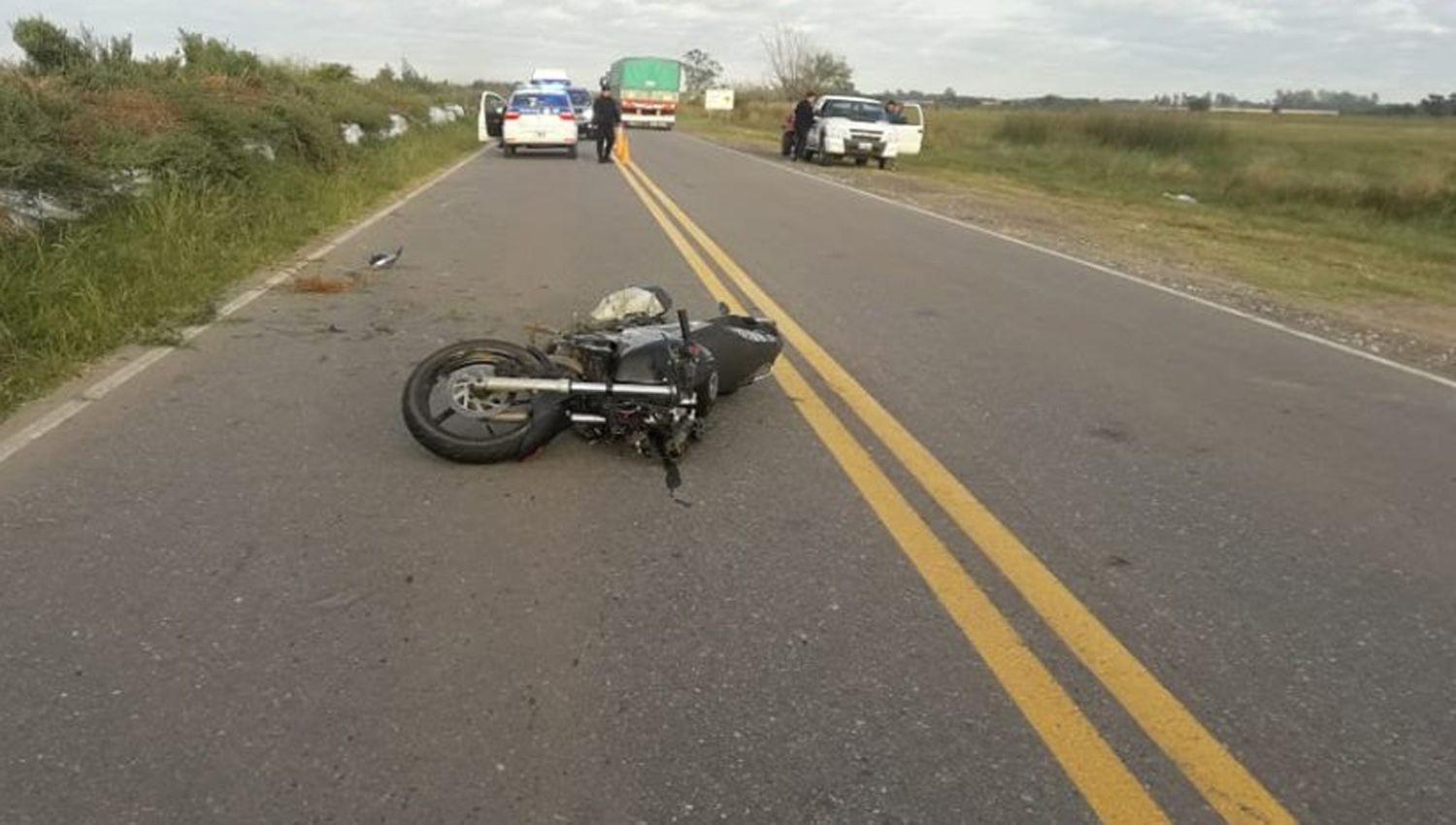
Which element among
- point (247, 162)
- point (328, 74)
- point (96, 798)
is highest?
point (328, 74)

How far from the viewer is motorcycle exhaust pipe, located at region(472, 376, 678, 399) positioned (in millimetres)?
4980

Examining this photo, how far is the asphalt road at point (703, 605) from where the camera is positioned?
2.89m

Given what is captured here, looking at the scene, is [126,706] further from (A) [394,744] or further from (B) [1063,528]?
(B) [1063,528]

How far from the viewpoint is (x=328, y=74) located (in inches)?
1480

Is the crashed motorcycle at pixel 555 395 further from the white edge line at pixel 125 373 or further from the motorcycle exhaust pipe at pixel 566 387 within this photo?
the white edge line at pixel 125 373

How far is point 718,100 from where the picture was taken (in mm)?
86562

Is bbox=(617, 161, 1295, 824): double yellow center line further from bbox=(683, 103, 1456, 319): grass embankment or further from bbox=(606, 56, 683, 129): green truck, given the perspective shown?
bbox=(606, 56, 683, 129): green truck

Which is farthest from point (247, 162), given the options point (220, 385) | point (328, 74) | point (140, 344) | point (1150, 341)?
point (328, 74)

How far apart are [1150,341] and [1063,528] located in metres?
4.59

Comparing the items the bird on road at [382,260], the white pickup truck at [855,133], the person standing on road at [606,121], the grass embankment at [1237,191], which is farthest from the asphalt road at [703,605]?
the white pickup truck at [855,133]

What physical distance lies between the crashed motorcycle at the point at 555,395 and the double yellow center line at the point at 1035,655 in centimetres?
84

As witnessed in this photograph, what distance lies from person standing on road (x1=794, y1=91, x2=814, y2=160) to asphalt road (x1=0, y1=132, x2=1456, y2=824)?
25.1 metres

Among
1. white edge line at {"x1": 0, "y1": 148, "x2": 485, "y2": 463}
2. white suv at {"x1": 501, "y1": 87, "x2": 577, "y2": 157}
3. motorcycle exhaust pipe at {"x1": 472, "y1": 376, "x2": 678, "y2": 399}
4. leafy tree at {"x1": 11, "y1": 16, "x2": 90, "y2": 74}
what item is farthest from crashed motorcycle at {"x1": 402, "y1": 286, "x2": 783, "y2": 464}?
white suv at {"x1": 501, "y1": 87, "x2": 577, "y2": 157}

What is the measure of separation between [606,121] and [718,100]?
202 ft
